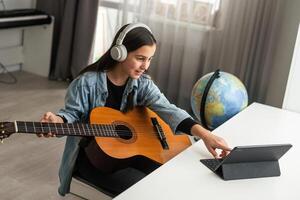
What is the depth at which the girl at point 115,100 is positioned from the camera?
1653 mm

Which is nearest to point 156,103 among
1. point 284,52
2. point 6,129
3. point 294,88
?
point 6,129

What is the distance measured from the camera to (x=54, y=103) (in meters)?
3.68

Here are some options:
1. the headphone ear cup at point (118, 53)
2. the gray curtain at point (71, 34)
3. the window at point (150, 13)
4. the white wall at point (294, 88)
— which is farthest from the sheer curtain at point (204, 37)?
the headphone ear cup at point (118, 53)

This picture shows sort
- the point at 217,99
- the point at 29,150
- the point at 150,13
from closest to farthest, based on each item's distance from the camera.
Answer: the point at 217,99 < the point at 29,150 < the point at 150,13

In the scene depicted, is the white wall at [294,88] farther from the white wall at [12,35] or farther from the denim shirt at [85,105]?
the white wall at [12,35]

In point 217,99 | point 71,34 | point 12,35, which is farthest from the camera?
point 12,35

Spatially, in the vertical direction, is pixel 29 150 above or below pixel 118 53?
below

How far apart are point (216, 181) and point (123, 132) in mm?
462

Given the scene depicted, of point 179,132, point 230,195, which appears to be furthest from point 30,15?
point 230,195

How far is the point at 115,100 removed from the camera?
181 cm

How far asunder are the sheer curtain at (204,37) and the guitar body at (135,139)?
1.66 metres

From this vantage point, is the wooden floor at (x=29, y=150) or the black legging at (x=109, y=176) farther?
the wooden floor at (x=29, y=150)

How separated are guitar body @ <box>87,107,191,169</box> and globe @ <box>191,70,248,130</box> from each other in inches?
24.9

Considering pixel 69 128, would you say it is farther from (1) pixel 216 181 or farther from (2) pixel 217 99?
(2) pixel 217 99
